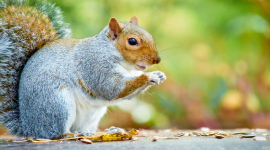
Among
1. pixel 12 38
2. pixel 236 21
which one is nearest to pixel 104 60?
pixel 12 38

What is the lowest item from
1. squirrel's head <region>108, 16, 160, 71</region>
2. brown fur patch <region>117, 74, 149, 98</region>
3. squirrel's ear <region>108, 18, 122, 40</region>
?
brown fur patch <region>117, 74, 149, 98</region>

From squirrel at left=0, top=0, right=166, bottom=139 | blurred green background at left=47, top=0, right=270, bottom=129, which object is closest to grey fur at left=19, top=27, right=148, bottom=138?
squirrel at left=0, top=0, right=166, bottom=139

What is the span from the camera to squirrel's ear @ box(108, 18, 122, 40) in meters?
2.26

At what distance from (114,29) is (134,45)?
0.64 feet

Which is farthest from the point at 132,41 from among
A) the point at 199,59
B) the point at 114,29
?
the point at 199,59

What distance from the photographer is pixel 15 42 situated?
223 centimetres

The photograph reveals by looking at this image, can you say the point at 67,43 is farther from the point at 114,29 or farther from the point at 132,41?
the point at 132,41

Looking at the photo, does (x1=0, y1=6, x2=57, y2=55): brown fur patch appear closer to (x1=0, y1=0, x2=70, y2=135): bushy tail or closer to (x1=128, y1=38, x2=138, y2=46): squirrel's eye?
(x1=0, y1=0, x2=70, y2=135): bushy tail

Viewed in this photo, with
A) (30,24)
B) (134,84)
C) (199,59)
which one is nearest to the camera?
(134,84)

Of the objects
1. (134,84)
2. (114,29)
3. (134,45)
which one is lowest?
(134,84)

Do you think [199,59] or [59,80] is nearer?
Result: [59,80]

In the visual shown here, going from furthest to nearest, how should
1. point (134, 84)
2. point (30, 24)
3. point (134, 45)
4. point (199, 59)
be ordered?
point (199, 59), point (30, 24), point (134, 45), point (134, 84)

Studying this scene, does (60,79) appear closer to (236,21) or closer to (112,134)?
(112,134)

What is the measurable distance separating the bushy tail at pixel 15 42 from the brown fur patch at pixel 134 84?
71cm
